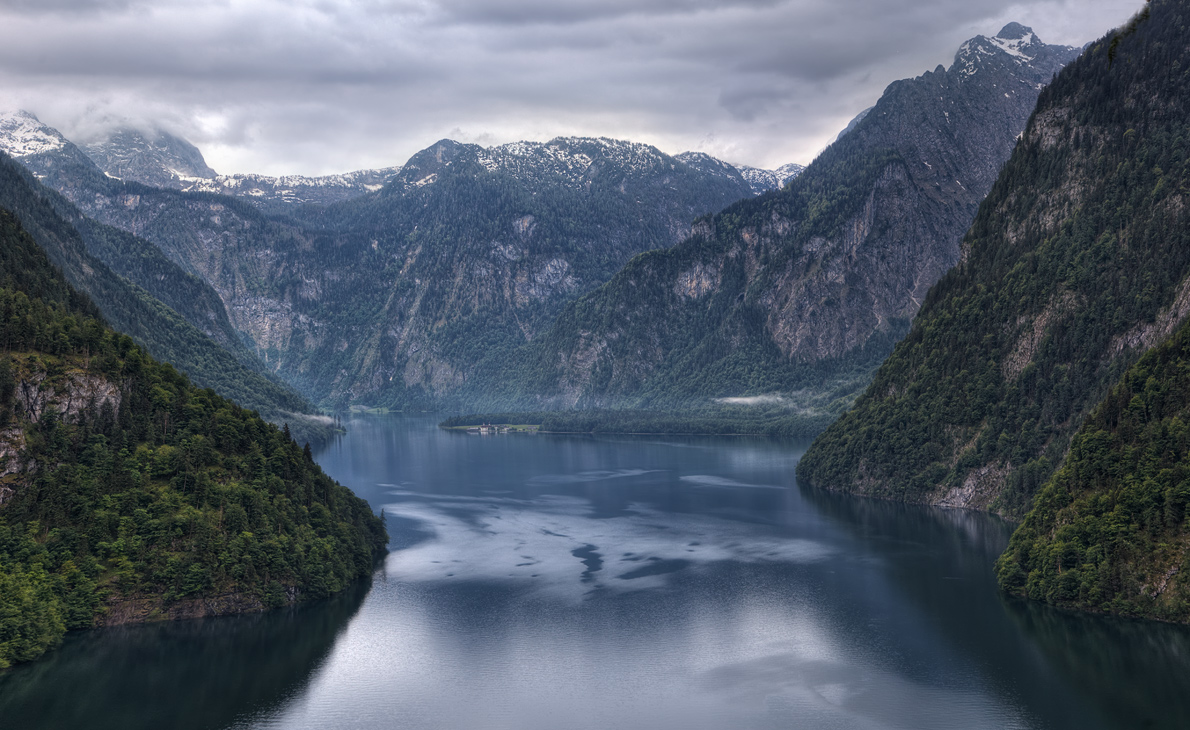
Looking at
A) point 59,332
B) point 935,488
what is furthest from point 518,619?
point 935,488

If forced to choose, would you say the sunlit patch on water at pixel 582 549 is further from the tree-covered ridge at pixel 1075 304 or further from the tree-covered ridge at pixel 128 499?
the tree-covered ridge at pixel 1075 304

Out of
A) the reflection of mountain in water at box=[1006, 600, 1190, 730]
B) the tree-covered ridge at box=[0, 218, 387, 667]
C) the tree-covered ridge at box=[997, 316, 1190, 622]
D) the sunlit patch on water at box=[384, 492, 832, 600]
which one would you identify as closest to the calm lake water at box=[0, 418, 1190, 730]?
the reflection of mountain in water at box=[1006, 600, 1190, 730]

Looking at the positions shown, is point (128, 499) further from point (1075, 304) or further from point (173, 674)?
point (1075, 304)

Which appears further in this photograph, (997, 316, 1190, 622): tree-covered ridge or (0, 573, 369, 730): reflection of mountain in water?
(997, 316, 1190, 622): tree-covered ridge

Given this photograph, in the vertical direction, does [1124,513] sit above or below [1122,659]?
above

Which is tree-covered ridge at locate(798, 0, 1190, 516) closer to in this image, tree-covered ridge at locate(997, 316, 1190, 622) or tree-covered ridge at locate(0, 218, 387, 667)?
tree-covered ridge at locate(997, 316, 1190, 622)

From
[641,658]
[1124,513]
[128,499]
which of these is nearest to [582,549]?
[641,658]
